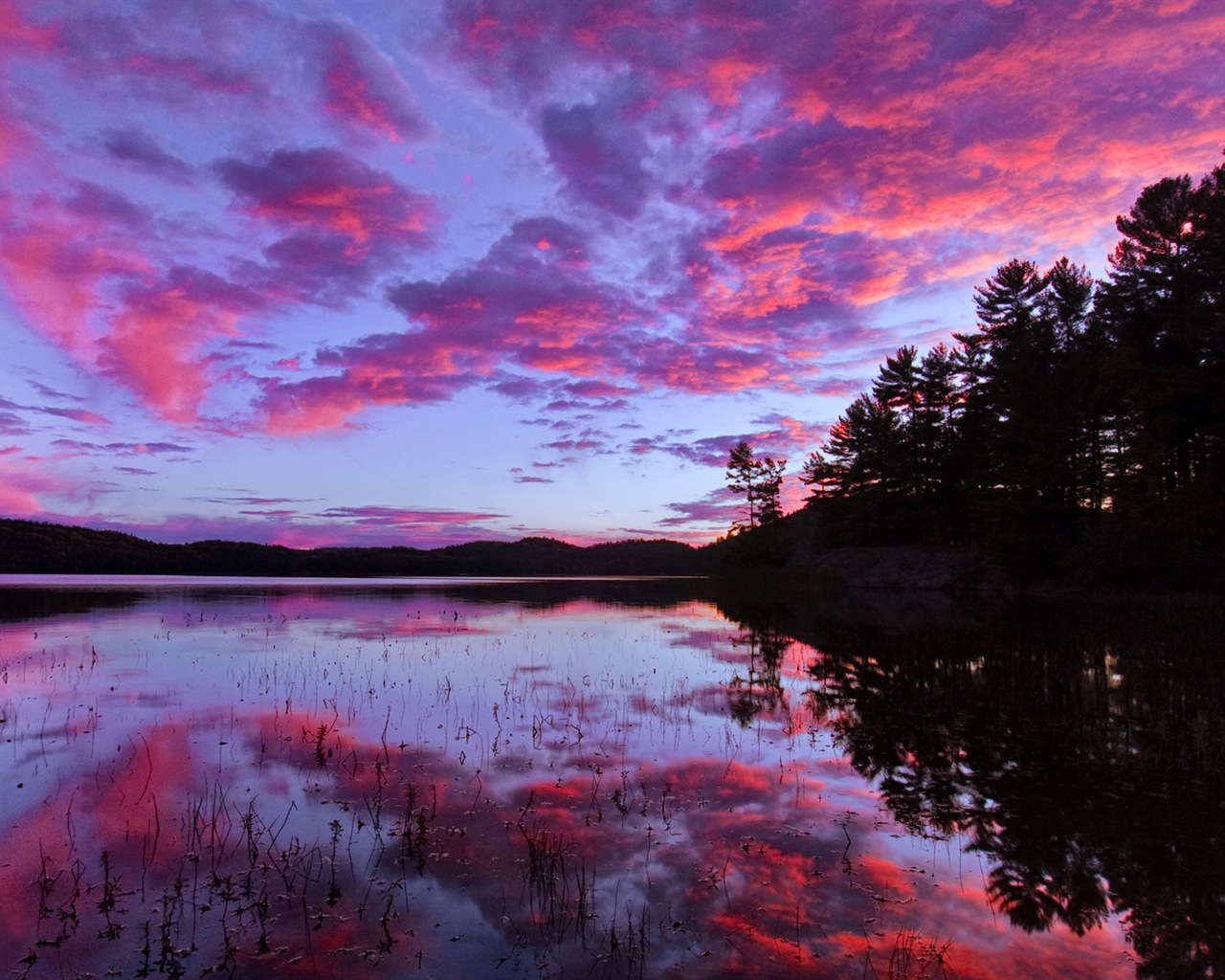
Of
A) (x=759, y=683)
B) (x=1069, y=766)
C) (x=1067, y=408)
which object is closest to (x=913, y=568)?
(x=1067, y=408)

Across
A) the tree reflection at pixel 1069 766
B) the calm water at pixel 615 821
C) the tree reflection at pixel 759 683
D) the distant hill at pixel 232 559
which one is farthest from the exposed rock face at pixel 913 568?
the distant hill at pixel 232 559

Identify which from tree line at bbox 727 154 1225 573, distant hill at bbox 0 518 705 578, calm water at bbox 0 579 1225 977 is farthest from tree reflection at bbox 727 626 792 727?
distant hill at bbox 0 518 705 578

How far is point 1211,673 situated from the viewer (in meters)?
16.0

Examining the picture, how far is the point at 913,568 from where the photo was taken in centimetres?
6412

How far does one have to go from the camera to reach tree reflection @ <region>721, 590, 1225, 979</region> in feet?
20.4

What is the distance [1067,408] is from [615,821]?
180 ft

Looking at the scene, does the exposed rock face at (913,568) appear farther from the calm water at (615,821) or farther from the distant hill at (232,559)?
the distant hill at (232,559)


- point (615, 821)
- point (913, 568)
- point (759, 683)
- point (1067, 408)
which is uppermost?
point (1067, 408)

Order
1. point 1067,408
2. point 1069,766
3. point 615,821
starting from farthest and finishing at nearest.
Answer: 1. point 1067,408
2. point 1069,766
3. point 615,821

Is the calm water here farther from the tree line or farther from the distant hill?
the distant hill

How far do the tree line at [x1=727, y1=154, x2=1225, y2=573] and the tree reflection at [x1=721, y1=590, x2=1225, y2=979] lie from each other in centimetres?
1649

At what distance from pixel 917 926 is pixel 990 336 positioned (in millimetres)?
67664

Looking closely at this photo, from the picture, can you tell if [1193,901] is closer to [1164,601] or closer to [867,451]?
[1164,601]

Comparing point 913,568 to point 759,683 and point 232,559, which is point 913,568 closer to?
point 759,683
